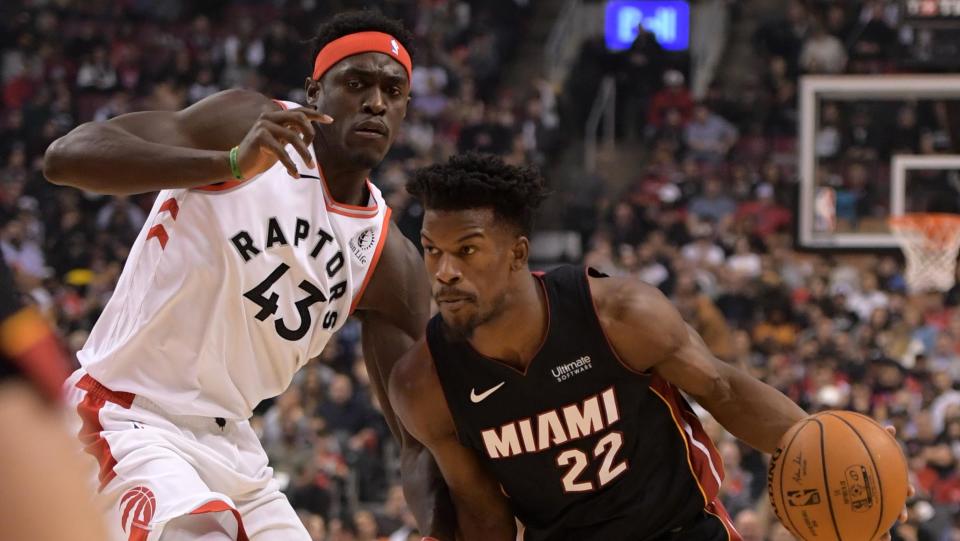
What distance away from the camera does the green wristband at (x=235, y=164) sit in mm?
3523

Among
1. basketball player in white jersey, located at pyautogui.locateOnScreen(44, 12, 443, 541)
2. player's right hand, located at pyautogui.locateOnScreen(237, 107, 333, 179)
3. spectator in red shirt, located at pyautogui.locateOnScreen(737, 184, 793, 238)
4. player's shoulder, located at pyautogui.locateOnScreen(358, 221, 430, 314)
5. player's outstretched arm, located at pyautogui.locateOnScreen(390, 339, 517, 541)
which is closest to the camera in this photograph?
player's right hand, located at pyautogui.locateOnScreen(237, 107, 333, 179)

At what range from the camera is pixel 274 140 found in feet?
11.3

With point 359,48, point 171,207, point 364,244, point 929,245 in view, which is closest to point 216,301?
point 171,207

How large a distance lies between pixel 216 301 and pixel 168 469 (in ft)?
1.71

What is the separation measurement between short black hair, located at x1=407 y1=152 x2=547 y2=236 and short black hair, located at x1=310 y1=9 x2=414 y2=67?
0.63 meters

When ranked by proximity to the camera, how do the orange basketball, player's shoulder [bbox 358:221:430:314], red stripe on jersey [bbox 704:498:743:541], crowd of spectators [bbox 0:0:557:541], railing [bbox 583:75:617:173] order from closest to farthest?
the orange basketball
red stripe on jersey [bbox 704:498:743:541]
player's shoulder [bbox 358:221:430:314]
crowd of spectators [bbox 0:0:557:541]
railing [bbox 583:75:617:173]

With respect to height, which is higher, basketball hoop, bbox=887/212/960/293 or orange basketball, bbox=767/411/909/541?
orange basketball, bbox=767/411/909/541

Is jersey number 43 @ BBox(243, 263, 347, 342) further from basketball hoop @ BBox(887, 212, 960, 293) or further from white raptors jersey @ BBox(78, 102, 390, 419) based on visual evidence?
basketball hoop @ BBox(887, 212, 960, 293)

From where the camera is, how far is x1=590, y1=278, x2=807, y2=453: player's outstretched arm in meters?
3.80

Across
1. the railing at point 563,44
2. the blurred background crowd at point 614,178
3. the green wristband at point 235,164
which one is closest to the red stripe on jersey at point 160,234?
the green wristband at point 235,164

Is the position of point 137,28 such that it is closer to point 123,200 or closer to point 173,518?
point 123,200

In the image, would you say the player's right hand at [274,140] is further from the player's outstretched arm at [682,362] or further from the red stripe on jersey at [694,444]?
the red stripe on jersey at [694,444]

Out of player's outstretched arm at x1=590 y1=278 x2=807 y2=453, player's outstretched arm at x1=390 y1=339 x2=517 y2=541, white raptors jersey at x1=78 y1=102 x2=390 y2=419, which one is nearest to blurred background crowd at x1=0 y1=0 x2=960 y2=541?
player's outstretched arm at x1=590 y1=278 x2=807 y2=453

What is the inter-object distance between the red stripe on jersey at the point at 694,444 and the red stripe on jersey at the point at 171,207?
149 centimetres
